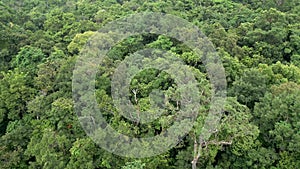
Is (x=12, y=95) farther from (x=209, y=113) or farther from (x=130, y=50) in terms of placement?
(x=209, y=113)

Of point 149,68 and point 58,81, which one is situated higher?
point 149,68

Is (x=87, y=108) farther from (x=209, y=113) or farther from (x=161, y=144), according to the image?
(x=209, y=113)

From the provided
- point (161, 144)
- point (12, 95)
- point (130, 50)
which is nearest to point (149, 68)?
point (130, 50)

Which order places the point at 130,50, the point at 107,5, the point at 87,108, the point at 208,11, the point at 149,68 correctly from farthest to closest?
the point at 107,5
the point at 208,11
the point at 130,50
the point at 149,68
the point at 87,108

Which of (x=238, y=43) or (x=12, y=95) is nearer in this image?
(x=12, y=95)

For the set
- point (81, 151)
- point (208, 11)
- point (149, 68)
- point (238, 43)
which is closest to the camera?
point (81, 151)

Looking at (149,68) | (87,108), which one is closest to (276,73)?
(149,68)
